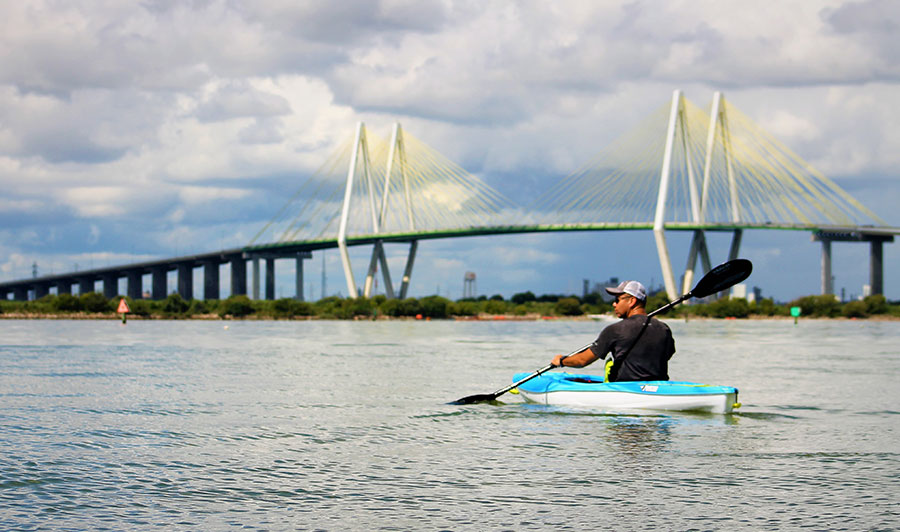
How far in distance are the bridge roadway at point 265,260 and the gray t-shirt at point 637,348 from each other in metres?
58.9

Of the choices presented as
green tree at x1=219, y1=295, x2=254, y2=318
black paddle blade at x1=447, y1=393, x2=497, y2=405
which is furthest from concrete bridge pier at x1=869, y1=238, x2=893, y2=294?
black paddle blade at x1=447, y1=393, x2=497, y2=405

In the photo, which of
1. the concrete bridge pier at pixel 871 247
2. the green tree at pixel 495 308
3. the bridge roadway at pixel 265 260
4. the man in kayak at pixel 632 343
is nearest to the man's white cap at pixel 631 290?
the man in kayak at pixel 632 343

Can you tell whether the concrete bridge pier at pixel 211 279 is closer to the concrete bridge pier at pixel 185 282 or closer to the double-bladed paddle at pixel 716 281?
the concrete bridge pier at pixel 185 282

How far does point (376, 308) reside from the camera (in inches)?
3238

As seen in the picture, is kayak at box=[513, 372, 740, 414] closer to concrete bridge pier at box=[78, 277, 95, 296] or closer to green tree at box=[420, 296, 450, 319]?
green tree at box=[420, 296, 450, 319]

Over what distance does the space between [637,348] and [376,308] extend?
71.4 meters

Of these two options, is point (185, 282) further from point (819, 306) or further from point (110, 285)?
point (819, 306)

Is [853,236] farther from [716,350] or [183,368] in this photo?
[183,368]

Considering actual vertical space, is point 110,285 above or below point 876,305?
above

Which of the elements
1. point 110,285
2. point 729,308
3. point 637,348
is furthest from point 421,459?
point 110,285

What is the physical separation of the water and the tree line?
2566 inches

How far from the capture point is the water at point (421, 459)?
667 centimetres

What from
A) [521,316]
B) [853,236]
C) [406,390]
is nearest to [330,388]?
[406,390]

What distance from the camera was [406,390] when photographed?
641 inches
